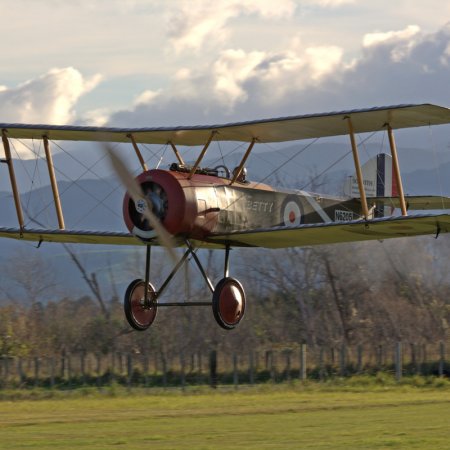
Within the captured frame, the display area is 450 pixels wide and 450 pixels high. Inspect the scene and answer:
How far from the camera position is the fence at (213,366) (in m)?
29.5

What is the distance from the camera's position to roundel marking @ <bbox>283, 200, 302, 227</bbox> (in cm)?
1745

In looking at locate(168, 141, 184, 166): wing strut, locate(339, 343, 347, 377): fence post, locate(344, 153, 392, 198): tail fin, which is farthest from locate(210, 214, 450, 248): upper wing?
locate(339, 343, 347, 377): fence post

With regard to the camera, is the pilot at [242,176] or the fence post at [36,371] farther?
the fence post at [36,371]

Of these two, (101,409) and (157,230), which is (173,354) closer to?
(101,409)

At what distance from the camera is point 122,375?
2977 centimetres

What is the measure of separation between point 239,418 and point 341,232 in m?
5.08

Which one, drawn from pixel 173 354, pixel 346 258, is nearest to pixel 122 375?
pixel 173 354

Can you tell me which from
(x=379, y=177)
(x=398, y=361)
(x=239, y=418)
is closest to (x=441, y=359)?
(x=398, y=361)

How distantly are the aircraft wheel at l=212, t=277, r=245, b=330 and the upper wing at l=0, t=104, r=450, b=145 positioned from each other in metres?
2.46

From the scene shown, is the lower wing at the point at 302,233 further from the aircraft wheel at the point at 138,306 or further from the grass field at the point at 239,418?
the grass field at the point at 239,418

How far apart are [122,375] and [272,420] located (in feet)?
36.8

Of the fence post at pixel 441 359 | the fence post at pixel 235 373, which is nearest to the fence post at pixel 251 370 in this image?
the fence post at pixel 235 373

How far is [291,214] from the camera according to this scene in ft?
57.7

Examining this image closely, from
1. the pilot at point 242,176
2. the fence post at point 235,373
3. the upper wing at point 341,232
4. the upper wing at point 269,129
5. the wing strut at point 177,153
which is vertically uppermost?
the upper wing at point 269,129
